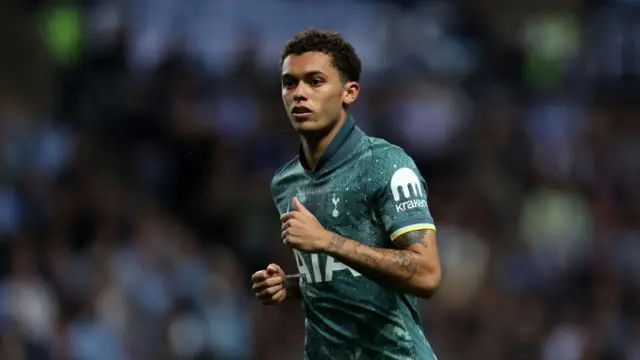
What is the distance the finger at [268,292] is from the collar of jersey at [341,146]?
59 cm

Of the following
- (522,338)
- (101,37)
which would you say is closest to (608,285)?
(522,338)

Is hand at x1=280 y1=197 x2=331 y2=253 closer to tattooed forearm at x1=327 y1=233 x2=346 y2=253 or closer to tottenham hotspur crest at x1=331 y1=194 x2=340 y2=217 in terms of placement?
tattooed forearm at x1=327 y1=233 x2=346 y2=253

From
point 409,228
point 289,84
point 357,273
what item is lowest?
point 357,273

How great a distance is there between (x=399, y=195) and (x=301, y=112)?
0.62 metres

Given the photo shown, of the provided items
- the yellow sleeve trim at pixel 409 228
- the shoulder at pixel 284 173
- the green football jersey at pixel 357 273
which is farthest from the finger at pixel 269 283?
the shoulder at pixel 284 173

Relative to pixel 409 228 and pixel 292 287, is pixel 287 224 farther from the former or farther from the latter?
pixel 292 287

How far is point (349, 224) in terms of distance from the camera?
549 cm

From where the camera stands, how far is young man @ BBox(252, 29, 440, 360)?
17.1 feet

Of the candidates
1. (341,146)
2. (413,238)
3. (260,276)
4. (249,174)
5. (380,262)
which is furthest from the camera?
(249,174)

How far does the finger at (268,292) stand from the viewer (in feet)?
17.8

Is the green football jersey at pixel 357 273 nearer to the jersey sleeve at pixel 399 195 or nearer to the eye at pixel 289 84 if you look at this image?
the jersey sleeve at pixel 399 195

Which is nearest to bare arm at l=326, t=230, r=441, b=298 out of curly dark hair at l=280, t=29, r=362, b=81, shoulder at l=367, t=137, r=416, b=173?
shoulder at l=367, t=137, r=416, b=173

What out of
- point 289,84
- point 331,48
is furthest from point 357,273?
point 331,48

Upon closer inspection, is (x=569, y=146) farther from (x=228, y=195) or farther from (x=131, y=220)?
(x=131, y=220)
